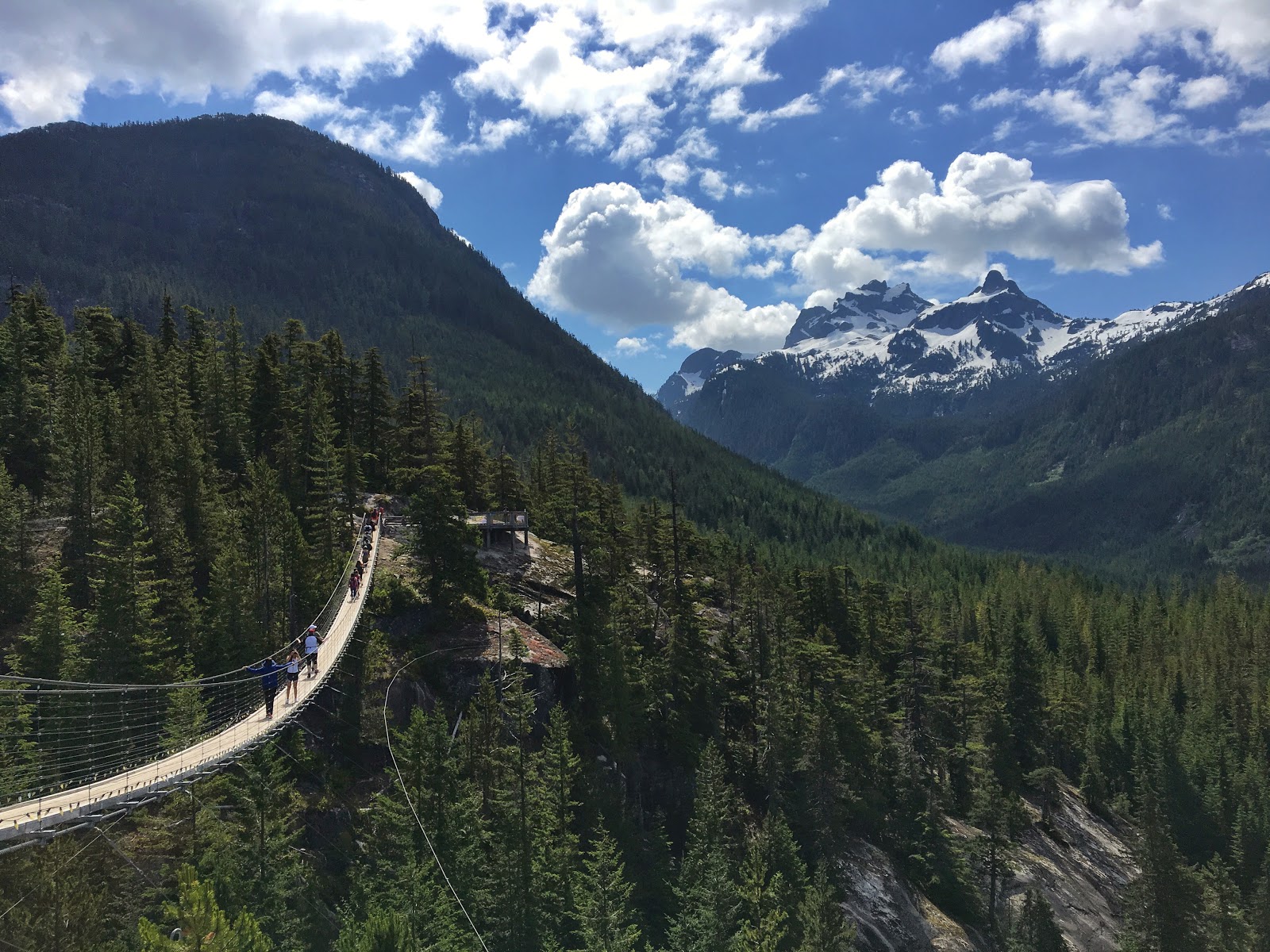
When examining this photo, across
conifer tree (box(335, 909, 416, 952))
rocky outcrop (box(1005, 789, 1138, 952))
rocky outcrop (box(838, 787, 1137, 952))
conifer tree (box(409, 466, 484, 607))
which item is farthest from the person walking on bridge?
rocky outcrop (box(1005, 789, 1138, 952))

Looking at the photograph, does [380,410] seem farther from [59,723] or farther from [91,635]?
[59,723]

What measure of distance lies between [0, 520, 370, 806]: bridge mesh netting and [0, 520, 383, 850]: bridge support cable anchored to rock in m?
0.07

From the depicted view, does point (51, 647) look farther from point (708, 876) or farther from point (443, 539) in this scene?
point (708, 876)

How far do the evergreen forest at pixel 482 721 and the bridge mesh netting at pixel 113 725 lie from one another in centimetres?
183

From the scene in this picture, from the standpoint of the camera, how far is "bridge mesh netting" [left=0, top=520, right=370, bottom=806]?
1093 inches

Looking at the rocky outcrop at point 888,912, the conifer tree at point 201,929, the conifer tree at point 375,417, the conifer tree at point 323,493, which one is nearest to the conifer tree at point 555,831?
the conifer tree at point 201,929

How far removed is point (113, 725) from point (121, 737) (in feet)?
4.22

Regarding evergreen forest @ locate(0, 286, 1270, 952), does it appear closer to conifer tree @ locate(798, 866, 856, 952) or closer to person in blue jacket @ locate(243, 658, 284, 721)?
conifer tree @ locate(798, 866, 856, 952)

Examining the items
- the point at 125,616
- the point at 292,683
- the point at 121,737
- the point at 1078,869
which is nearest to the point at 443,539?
the point at 125,616

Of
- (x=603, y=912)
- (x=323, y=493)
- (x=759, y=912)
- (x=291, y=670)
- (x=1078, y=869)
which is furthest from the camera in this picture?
(x=1078, y=869)

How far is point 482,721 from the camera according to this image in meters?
42.7

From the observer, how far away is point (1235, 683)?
10638cm

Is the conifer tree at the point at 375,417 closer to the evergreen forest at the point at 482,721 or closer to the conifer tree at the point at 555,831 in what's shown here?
the evergreen forest at the point at 482,721

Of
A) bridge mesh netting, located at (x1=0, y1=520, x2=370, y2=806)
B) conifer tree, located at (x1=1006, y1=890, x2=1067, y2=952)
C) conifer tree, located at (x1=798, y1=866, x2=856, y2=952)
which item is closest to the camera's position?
bridge mesh netting, located at (x1=0, y1=520, x2=370, y2=806)
